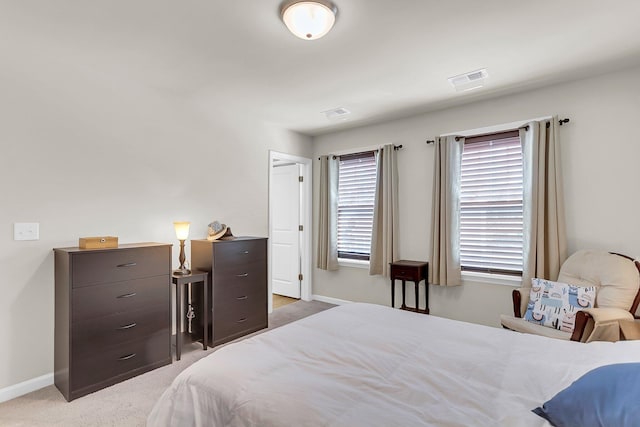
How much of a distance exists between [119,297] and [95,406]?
74 cm

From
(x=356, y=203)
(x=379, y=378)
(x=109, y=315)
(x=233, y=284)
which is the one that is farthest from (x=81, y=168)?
(x=356, y=203)

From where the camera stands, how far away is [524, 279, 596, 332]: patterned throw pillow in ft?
8.75

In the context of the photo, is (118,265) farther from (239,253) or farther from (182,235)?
(239,253)

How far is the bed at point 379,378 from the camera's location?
1151 mm

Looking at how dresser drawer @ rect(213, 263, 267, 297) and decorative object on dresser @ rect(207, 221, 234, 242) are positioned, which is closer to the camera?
dresser drawer @ rect(213, 263, 267, 297)

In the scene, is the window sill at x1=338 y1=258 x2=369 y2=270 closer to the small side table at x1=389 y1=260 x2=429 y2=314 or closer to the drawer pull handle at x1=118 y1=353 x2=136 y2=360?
the small side table at x1=389 y1=260 x2=429 y2=314

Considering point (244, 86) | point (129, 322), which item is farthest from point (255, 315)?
point (244, 86)

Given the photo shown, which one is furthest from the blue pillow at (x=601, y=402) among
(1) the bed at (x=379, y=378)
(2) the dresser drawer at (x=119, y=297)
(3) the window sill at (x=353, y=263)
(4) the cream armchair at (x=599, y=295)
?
(3) the window sill at (x=353, y=263)

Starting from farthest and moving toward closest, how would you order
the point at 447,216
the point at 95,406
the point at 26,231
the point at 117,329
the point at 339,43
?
the point at 447,216 → the point at 117,329 → the point at 26,231 → the point at 339,43 → the point at 95,406

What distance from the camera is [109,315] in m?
2.56

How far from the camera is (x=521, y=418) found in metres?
1.11

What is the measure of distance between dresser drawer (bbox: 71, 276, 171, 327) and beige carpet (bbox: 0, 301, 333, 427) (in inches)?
22.2

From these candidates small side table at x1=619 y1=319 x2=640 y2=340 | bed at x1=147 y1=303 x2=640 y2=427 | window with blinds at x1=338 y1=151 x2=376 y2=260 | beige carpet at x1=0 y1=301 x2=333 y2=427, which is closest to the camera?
bed at x1=147 y1=303 x2=640 y2=427

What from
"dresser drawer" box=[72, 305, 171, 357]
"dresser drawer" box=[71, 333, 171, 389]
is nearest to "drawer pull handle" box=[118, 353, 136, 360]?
"dresser drawer" box=[71, 333, 171, 389]
